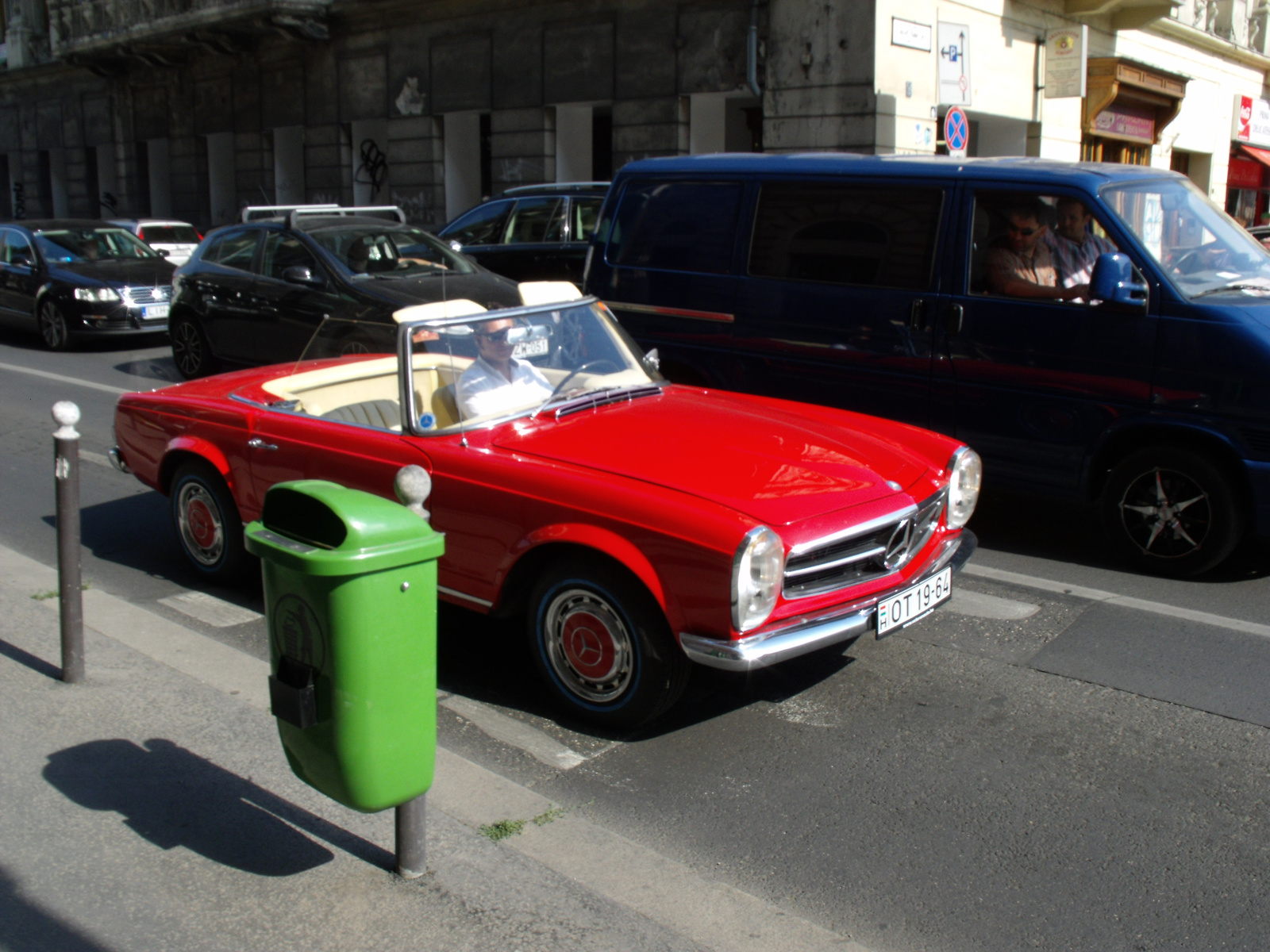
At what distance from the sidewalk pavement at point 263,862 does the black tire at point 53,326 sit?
11.2 metres

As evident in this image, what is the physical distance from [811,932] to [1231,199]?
30.2 meters

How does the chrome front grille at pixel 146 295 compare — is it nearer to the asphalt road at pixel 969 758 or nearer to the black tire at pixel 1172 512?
the asphalt road at pixel 969 758

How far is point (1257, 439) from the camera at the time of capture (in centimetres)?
554

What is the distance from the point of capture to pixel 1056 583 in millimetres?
5797

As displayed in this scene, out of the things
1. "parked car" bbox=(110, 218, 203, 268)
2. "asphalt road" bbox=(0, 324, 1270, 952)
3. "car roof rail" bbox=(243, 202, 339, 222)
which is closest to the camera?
"asphalt road" bbox=(0, 324, 1270, 952)

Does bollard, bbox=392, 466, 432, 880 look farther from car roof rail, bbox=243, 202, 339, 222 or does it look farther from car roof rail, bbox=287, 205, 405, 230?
car roof rail, bbox=243, 202, 339, 222

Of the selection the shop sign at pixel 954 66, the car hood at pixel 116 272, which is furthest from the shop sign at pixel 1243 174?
the car hood at pixel 116 272

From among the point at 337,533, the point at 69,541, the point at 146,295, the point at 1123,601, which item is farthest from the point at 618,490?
the point at 146,295

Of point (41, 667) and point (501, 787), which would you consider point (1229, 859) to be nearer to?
point (501, 787)

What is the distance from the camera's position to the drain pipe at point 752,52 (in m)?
17.3

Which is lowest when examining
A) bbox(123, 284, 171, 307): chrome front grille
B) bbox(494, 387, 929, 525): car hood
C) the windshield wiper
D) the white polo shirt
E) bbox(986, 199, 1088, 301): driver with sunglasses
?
bbox(494, 387, 929, 525): car hood

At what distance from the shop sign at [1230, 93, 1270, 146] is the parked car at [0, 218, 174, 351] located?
76.1ft

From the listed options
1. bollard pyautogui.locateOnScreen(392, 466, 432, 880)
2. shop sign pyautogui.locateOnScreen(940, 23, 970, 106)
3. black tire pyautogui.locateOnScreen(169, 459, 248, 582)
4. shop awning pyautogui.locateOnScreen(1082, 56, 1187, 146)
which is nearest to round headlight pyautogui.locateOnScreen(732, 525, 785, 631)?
bollard pyautogui.locateOnScreen(392, 466, 432, 880)

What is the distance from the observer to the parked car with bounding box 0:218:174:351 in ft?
45.5
